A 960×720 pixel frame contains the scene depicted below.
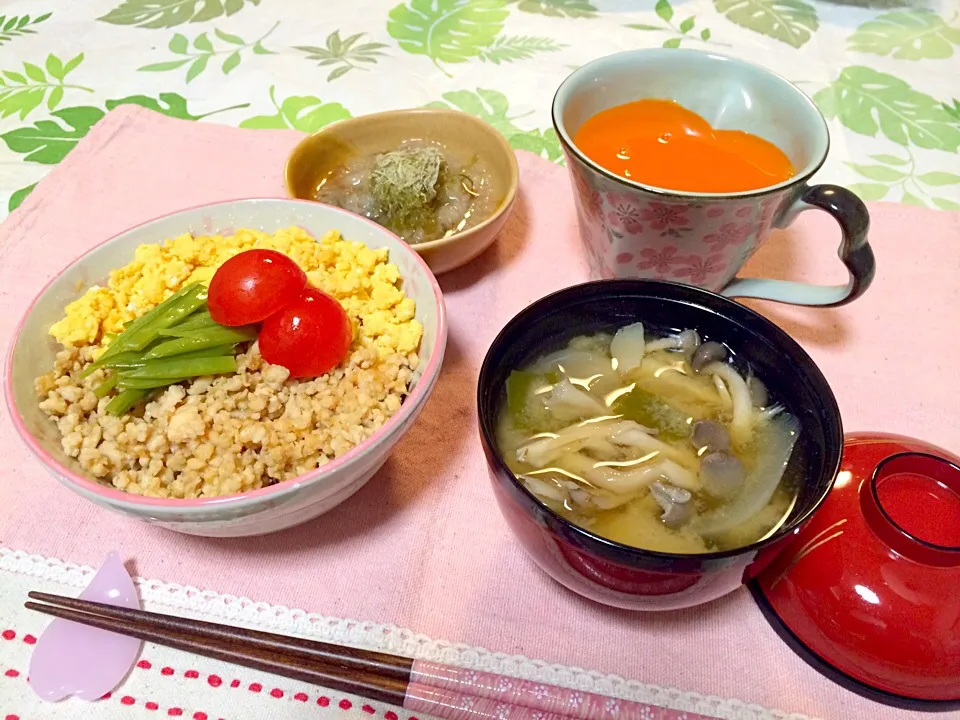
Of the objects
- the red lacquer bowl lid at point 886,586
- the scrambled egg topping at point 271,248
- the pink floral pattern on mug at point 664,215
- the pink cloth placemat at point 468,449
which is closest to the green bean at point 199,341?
the scrambled egg topping at point 271,248

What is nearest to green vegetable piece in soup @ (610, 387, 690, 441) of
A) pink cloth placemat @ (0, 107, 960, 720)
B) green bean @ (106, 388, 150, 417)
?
pink cloth placemat @ (0, 107, 960, 720)

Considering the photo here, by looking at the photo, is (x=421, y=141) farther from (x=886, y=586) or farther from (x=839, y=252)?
(x=886, y=586)

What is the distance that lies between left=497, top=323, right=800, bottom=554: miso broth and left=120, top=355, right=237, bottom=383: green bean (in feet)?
1.31

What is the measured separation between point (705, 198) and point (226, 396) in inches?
29.6

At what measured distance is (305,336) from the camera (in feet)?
3.10

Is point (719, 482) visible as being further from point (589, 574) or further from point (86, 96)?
point (86, 96)

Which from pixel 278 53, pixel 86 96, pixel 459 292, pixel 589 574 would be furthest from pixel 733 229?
pixel 86 96

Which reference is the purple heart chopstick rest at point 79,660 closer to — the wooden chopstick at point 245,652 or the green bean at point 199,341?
the wooden chopstick at point 245,652

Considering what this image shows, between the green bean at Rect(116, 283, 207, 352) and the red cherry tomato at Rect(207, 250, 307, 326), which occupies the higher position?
the red cherry tomato at Rect(207, 250, 307, 326)

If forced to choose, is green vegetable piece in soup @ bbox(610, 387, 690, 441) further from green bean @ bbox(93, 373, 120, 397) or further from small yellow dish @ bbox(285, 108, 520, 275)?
green bean @ bbox(93, 373, 120, 397)

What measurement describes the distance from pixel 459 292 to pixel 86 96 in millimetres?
1185

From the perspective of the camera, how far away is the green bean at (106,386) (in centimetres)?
95

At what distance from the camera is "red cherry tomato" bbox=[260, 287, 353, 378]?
37.2 inches

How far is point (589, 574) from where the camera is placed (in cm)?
75
